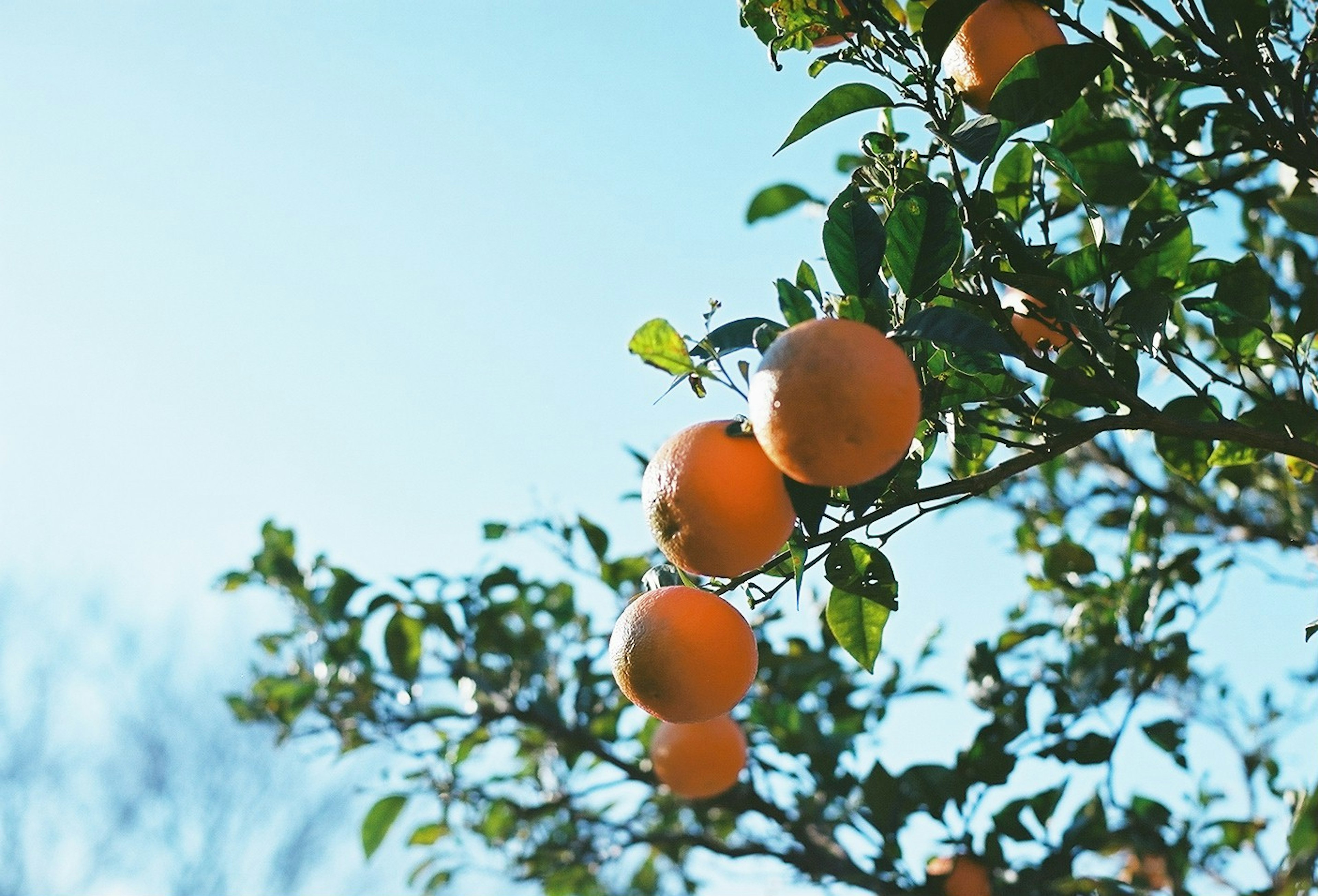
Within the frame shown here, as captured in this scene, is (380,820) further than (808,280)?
Yes

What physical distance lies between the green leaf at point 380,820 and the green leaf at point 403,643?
0.32 metres

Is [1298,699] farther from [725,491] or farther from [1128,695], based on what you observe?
[725,491]

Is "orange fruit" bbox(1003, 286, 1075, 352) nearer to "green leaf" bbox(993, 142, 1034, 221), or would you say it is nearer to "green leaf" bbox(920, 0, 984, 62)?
"green leaf" bbox(993, 142, 1034, 221)

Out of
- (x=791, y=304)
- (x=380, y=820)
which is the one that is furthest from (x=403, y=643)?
(x=791, y=304)

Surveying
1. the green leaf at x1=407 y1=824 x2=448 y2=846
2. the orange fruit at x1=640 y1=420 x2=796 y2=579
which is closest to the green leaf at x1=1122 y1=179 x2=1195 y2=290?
the orange fruit at x1=640 y1=420 x2=796 y2=579

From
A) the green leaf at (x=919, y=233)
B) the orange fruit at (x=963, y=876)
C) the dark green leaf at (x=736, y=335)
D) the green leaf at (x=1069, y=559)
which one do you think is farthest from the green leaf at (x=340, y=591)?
the green leaf at (x=919, y=233)

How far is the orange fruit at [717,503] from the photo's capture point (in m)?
0.91

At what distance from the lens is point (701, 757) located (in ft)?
6.37

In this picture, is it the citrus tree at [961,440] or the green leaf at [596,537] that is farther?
the green leaf at [596,537]

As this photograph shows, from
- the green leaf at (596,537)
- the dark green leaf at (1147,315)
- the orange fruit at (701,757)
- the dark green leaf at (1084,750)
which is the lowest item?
the orange fruit at (701,757)

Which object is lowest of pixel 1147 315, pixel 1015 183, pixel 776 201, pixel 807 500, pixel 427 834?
pixel 807 500

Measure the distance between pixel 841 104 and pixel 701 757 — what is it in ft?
4.08

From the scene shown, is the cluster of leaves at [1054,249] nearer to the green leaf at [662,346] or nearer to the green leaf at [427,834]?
the green leaf at [662,346]

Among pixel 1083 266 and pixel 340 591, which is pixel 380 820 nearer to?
pixel 340 591
